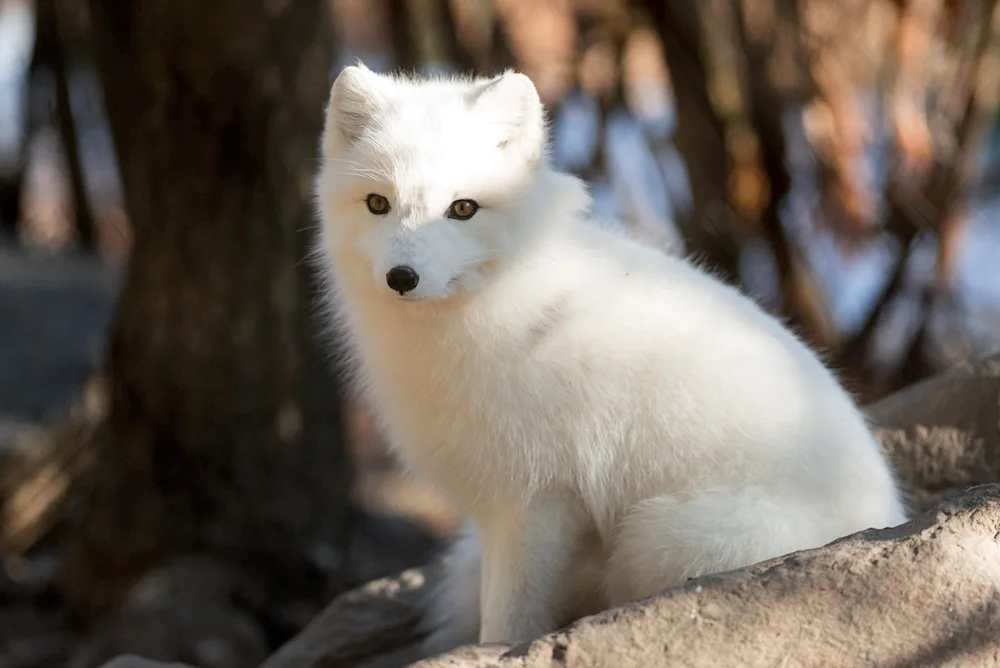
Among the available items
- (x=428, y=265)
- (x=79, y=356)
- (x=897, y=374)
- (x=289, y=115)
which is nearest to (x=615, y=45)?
(x=897, y=374)

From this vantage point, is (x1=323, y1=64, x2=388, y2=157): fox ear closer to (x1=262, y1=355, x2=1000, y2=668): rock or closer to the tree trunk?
(x1=262, y1=355, x2=1000, y2=668): rock

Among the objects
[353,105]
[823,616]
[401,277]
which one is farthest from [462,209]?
[823,616]

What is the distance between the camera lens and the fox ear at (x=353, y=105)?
2730mm

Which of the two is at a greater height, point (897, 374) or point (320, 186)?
point (320, 186)

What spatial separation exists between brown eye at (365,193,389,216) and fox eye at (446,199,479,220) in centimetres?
15

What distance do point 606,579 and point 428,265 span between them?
2.91 ft

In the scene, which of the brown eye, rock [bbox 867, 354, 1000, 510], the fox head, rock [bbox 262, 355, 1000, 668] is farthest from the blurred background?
rock [bbox 262, 355, 1000, 668]

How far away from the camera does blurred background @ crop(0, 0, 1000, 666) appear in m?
4.58

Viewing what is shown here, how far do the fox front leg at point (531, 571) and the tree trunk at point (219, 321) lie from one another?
215 cm

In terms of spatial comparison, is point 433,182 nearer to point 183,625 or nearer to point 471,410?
point 471,410

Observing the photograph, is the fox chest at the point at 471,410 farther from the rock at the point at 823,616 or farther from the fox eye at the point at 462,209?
the rock at the point at 823,616

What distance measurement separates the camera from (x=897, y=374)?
689 cm

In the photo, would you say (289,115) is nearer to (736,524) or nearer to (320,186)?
(320,186)

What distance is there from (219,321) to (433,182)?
2.30 meters
